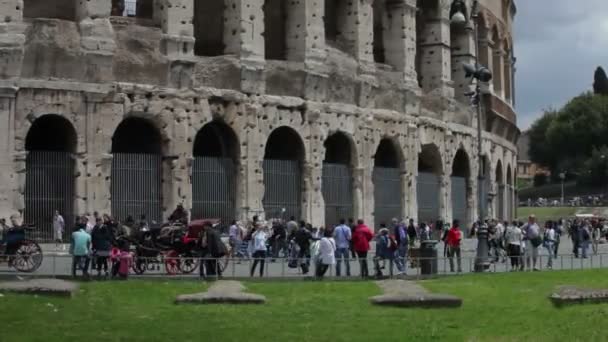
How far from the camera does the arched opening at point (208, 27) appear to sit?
3350cm

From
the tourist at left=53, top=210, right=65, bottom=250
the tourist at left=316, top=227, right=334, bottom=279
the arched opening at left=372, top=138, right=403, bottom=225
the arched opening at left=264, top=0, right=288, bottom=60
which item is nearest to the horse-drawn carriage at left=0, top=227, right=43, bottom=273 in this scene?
the tourist at left=53, top=210, right=65, bottom=250

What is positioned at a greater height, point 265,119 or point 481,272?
point 265,119

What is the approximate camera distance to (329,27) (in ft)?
120

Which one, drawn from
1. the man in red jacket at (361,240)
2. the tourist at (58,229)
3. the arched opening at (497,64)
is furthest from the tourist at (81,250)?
the arched opening at (497,64)

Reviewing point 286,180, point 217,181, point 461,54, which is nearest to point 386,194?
point 286,180

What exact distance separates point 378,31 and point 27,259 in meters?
20.6

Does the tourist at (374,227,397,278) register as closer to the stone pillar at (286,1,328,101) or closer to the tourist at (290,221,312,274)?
the tourist at (290,221,312,274)

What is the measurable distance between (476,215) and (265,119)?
13.6m

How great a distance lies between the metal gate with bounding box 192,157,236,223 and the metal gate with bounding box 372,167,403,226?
20.3 feet

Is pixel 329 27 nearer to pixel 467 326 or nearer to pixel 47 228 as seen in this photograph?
pixel 47 228

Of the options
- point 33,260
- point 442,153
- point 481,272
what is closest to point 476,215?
point 442,153

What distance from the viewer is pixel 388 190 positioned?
1412 inches

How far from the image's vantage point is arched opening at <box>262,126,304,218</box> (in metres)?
31.9

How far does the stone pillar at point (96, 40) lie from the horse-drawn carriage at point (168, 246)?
Result: 7013 mm
